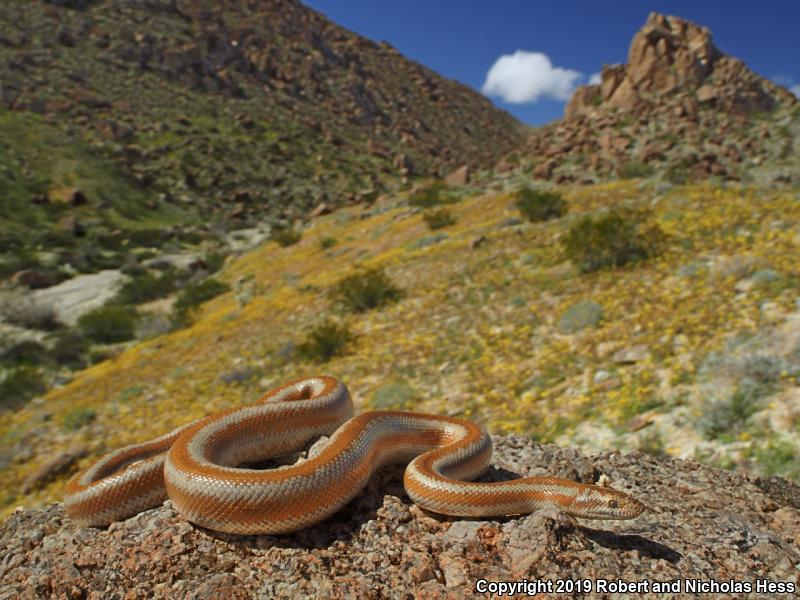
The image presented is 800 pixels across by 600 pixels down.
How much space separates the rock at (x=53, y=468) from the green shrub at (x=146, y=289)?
1939 cm

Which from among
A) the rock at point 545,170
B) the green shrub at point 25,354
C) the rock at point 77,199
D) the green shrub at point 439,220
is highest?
the rock at point 545,170

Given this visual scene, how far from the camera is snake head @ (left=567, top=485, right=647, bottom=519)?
3609 millimetres

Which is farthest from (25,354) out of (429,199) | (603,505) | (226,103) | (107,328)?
(226,103)

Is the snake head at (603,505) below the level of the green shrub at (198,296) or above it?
above

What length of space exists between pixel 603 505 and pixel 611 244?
9557 millimetres

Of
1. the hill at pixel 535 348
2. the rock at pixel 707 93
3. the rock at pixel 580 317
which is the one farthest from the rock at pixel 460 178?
the rock at pixel 580 317

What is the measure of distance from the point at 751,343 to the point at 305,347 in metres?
8.66

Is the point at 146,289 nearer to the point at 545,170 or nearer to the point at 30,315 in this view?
the point at 30,315

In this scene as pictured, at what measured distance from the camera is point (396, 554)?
3.56m

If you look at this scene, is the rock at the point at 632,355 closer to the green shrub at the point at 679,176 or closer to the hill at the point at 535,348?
the hill at the point at 535,348

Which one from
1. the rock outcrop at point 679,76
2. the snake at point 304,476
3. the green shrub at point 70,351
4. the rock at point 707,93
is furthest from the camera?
the rock outcrop at point 679,76

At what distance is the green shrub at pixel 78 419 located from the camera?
1181cm

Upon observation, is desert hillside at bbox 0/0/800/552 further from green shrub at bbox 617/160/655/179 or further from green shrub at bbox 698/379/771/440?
green shrub at bbox 617/160/655/179

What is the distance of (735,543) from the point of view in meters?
3.78
